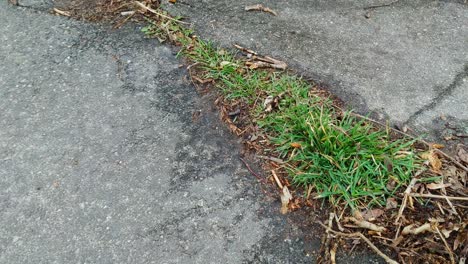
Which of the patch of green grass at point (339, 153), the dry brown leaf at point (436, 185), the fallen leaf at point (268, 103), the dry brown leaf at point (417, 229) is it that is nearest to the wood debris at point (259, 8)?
the fallen leaf at point (268, 103)

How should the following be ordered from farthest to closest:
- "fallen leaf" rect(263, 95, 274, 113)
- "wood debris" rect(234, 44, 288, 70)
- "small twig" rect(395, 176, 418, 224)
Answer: "wood debris" rect(234, 44, 288, 70)
"fallen leaf" rect(263, 95, 274, 113)
"small twig" rect(395, 176, 418, 224)

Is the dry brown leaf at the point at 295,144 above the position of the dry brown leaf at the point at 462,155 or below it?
above

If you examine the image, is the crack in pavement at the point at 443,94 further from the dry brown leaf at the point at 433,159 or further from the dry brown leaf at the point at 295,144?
the dry brown leaf at the point at 295,144

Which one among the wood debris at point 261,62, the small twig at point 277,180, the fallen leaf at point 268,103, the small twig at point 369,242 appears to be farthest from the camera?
the wood debris at point 261,62

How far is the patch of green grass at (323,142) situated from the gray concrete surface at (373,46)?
19 cm

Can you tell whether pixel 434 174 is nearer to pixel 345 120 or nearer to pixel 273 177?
pixel 345 120

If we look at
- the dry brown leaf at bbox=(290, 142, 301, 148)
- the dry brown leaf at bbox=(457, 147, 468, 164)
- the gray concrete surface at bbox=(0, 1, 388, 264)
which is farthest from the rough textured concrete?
the dry brown leaf at bbox=(457, 147, 468, 164)

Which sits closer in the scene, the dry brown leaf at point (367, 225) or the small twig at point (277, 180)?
the dry brown leaf at point (367, 225)

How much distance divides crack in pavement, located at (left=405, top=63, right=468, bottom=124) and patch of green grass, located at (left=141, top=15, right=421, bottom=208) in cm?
24

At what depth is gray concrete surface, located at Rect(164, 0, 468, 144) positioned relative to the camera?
2436 millimetres

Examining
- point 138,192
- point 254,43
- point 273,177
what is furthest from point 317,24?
point 138,192

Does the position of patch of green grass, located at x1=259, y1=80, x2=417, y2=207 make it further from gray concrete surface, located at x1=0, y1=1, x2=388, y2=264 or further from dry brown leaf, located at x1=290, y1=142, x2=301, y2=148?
gray concrete surface, located at x1=0, y1=1, x2=388, y2=264

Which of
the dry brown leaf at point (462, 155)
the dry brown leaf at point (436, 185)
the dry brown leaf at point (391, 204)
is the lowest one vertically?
the dry brown leaf at point (391, 204)

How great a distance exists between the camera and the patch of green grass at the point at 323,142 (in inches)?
80.3
